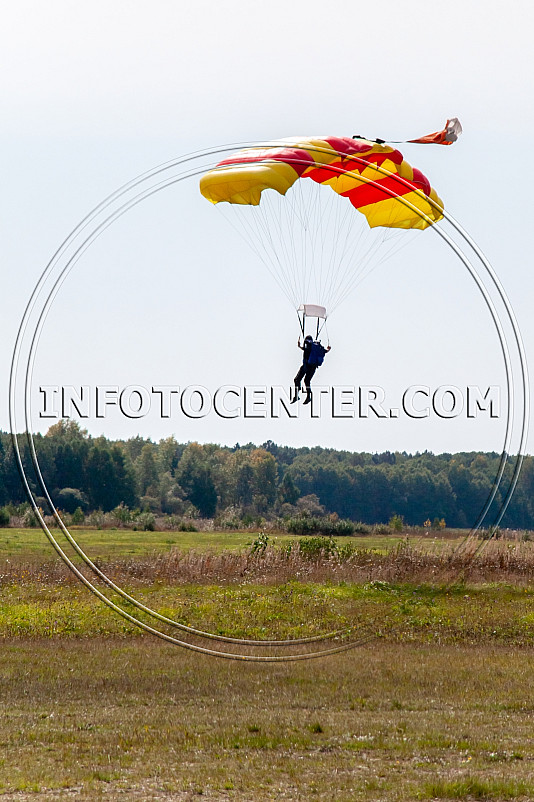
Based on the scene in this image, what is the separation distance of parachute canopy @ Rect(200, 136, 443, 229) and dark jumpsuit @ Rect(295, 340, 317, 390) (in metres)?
2.95

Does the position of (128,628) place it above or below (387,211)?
below

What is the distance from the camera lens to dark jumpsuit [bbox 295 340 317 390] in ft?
55.9

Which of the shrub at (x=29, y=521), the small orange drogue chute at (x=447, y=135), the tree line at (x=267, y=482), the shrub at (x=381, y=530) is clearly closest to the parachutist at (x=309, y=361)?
the small orange drogue chute at (x=447, y=135)

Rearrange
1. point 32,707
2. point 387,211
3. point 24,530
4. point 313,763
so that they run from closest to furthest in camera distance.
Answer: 1. point 313,763
2. point 32,707
3. point 387,211
4. point 24,530

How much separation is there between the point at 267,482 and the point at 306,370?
2870 inches

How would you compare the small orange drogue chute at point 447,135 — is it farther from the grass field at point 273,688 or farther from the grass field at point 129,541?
the grass field at point 129,541

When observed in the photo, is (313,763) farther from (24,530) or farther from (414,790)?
(24,530)

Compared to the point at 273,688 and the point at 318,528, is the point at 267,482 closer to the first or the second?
the point at 318,528

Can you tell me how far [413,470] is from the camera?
Result: 9131 centimetres

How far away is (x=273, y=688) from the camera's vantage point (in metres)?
15.1

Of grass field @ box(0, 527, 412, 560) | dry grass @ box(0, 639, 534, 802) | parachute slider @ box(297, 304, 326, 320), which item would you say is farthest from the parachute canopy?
grass field @ box(0, 527, 412, 560)

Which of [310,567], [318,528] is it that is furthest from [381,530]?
[310,567]

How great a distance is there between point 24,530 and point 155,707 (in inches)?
1172

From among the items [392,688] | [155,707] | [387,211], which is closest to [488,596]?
[392,688]
